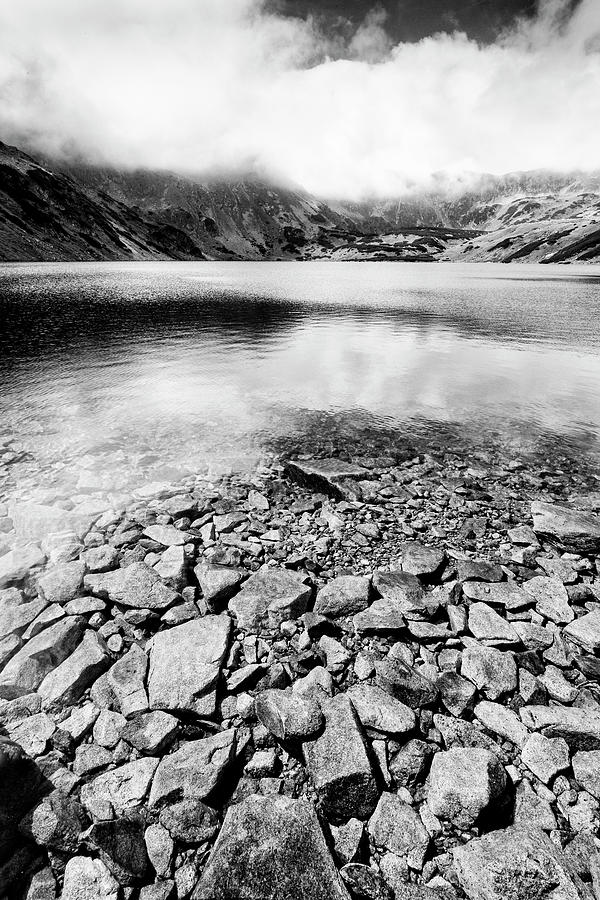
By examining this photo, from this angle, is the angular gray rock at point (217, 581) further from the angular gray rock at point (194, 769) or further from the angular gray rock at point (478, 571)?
the angular gray rock at point (478, 571)

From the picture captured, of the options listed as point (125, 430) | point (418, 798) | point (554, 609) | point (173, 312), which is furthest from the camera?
point (173, 312)

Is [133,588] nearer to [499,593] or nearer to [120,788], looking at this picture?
[120,788]

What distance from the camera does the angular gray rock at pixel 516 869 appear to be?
193 inches

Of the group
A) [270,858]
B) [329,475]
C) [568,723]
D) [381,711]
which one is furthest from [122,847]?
[329,475]

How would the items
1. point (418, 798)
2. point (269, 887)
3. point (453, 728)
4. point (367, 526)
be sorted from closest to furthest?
point (269, 887) → point (418, 798) → point (453, 728) → point (367, 526)

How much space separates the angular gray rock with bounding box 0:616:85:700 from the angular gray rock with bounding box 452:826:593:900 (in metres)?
7.16

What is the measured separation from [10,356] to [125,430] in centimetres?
2099

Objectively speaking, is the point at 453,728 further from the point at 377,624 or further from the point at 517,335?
Answer: the point at 517,335

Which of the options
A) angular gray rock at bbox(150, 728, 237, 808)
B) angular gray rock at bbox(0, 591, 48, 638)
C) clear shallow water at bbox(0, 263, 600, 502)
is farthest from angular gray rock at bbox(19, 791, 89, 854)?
clear shallow water at bbox(0, 263, 600, 502)

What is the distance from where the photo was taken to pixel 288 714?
6.71 metres

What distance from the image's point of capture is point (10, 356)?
110ft

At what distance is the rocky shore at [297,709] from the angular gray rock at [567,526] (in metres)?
0.08

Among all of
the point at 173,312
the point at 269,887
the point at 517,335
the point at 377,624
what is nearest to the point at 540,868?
the point at 269,887

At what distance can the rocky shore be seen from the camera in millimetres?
5211
